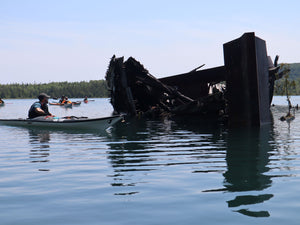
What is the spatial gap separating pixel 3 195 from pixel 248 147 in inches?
329

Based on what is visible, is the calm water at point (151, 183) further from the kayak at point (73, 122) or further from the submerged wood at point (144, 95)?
the submerged wood at point (144, 95)

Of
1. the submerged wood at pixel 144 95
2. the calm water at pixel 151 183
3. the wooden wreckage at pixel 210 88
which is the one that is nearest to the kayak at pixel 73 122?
the calm water at pixel 151 183

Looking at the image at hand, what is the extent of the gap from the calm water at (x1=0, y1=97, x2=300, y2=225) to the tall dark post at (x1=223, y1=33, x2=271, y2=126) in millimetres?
3411

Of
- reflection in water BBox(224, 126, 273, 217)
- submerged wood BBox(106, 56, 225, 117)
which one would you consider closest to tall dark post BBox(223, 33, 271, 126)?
reflection in water BBox(224, 126, 273, 217)

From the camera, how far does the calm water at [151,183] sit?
5.22 m

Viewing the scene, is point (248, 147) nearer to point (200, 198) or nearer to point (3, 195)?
point (200, 198)

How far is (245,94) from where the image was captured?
16.7 metres

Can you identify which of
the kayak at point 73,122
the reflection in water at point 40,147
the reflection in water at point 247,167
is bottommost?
the reflection in water at point 247,167

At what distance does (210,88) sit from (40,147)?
15935mm

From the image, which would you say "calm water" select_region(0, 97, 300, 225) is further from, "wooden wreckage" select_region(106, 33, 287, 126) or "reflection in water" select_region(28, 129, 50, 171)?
"wooden wreckage" select_region(106, 33, 287, 126)

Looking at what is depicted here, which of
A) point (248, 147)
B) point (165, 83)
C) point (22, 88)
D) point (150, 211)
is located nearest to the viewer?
point (150, 211)

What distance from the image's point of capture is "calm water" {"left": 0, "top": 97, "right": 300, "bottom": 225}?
5223 millimetres

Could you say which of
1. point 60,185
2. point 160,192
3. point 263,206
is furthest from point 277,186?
point 60,185

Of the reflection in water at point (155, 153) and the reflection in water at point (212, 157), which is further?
the reflection in water at point (155, 153)
